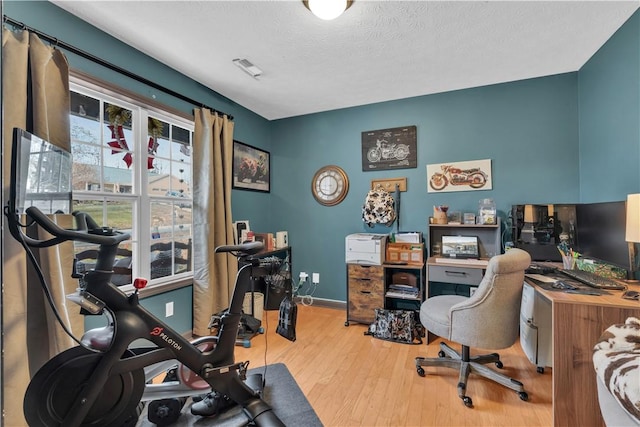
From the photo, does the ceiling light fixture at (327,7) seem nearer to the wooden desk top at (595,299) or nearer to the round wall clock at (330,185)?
the round wall clock at (330,185)

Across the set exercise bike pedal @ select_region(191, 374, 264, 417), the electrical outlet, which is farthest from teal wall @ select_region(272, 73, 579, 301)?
exercise bike pedal @ select_region(191, 374, 264, 417)

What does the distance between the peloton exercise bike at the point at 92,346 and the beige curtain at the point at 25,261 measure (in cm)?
33

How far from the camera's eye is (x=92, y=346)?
1269 mm

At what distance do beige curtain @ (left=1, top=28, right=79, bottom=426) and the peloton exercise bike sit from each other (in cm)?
33

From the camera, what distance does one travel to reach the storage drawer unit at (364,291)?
2.79 metres

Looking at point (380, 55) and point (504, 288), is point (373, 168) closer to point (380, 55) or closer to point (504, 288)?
point (380, 55)

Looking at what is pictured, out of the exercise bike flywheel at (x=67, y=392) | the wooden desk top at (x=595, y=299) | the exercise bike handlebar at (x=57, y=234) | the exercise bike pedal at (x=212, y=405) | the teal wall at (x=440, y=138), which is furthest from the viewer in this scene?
the teal wall at (x=440, y=138)

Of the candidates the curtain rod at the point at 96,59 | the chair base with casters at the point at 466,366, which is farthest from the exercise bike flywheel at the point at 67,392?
the chair base with casters at the point at 466,366

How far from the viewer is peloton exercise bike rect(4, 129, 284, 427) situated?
1.09 metres

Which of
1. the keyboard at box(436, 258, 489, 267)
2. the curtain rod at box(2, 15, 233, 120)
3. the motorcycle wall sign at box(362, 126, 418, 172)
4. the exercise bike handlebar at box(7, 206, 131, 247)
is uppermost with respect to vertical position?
the curtain rod at box(2, 15, 233, 120)

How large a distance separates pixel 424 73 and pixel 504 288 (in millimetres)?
1967

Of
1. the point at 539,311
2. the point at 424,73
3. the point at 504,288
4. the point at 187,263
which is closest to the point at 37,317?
the point at 187,263

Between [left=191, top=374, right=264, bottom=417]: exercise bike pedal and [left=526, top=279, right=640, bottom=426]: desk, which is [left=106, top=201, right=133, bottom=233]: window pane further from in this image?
[left=526, top=279, right=640, bottom=426]: desk

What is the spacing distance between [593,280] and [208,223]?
2865 millimetres
